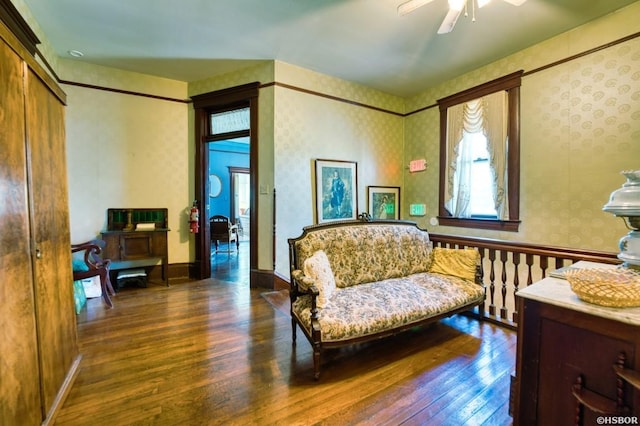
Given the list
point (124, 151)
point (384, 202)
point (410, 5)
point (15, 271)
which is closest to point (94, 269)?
point (124, 151)

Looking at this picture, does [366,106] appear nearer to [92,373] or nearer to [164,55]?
[164,55]

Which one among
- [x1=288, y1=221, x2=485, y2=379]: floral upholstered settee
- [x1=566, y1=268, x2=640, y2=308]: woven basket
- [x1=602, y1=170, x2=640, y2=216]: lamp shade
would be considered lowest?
[x1=288, y1=221, x2=485, y2=379]: floral upholstered settee

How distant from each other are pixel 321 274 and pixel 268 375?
805 mm

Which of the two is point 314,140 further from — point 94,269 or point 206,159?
point 94,269

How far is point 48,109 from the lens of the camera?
5.55 ft

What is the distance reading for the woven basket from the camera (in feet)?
3.59

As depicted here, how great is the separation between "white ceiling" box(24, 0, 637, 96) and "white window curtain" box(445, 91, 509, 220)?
1.88 ft

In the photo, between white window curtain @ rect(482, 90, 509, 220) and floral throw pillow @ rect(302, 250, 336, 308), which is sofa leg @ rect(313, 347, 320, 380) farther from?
white window curtain @ rect(482, 90, 509, 220)

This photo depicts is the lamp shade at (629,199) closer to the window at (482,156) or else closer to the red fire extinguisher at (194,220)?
the window at (482,156)

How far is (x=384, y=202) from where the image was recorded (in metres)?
5.01

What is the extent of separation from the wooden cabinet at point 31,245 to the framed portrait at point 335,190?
9.60ft

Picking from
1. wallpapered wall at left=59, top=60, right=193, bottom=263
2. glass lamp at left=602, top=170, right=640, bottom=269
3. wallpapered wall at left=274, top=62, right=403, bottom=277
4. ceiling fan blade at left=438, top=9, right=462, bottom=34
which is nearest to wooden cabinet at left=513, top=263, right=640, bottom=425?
glass lamp at left=602, top=170, right=640, bottom=269

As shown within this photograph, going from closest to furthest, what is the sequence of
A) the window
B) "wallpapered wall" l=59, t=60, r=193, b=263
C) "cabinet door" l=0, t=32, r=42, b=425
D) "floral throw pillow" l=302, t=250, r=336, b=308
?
"cabinet door" l=0, t=32, r=42, b=425 < "floral throw pillow" l=302, t=250, r=336, b=308 < the window < "wallpapered wall" l=59, t=60, r=193, b=263

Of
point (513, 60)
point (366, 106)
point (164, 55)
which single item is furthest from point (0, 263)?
point (513, 60)
